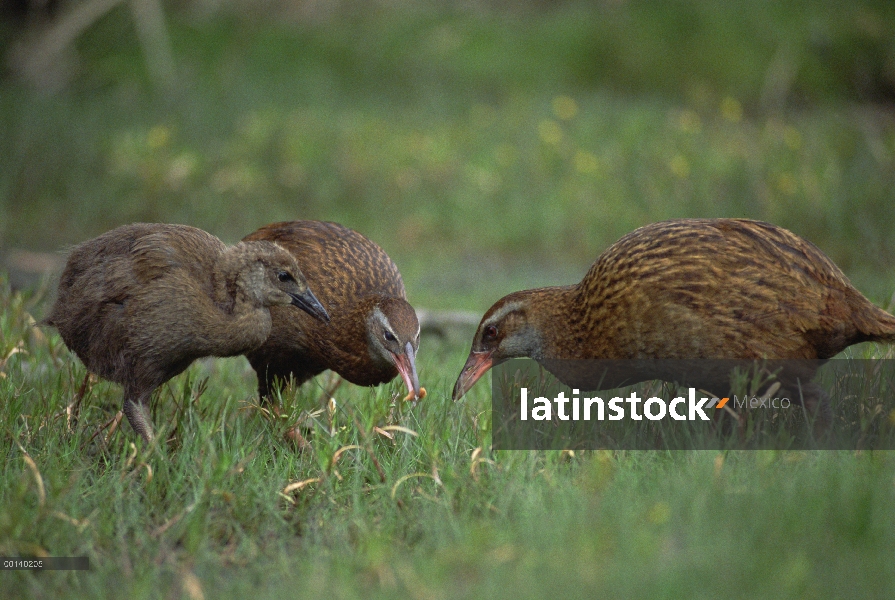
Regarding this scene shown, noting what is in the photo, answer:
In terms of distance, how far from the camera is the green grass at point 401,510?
9.05 ft

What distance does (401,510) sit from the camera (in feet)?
11.8

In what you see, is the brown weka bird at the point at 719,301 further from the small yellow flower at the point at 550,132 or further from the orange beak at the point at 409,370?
the small yellow flower at the point at 550,132

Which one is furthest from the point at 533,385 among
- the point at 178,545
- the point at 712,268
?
the point at 178,545

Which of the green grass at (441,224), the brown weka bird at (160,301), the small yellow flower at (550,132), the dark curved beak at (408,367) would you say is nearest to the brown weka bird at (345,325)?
the dark curved beak at (408,367)

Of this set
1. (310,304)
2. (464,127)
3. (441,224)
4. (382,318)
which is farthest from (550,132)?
(310,304)

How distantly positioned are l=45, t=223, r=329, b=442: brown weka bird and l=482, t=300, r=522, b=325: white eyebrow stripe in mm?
727

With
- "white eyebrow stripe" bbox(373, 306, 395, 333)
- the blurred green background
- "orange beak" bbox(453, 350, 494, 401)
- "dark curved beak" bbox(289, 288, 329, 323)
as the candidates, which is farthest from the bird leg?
the blurred green background

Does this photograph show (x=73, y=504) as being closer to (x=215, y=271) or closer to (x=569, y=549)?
(x=215, y=271)

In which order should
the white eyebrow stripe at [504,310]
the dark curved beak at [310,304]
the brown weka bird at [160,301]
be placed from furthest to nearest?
the white eyebrow stripe at [504,310] → the dark curved beak at [310,304] → the brown weka bird at [160,301]

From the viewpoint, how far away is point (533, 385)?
4535mm

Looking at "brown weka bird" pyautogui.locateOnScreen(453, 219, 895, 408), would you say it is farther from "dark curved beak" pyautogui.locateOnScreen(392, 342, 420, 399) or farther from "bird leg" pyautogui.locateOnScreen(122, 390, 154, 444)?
"bird leg" pyautogui.locateOnScreen(122, 390, 154, 444)

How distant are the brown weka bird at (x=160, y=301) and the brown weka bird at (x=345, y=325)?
282 mm

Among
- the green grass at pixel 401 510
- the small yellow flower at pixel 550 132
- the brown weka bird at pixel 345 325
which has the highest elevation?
the small yellow flower at pixel 550 132

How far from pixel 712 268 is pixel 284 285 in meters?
1.69
